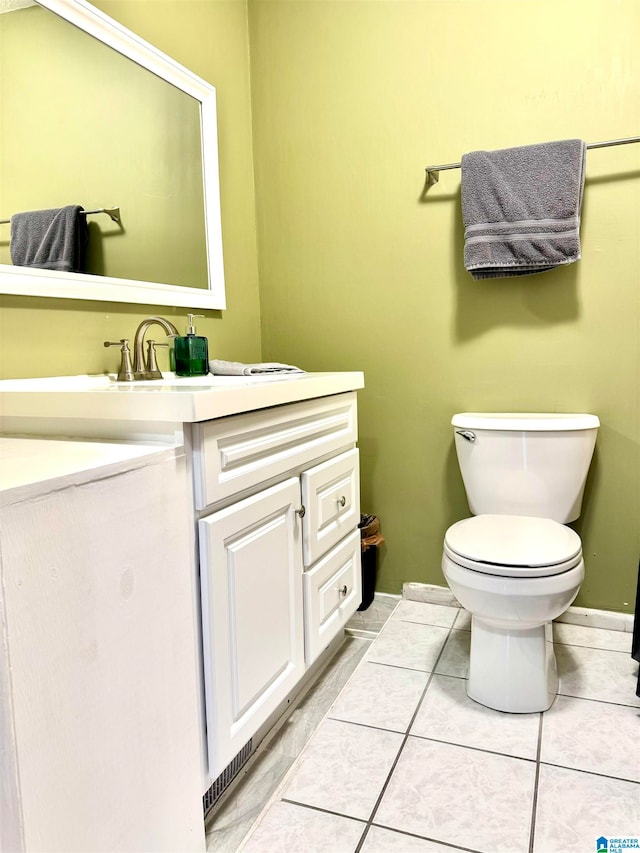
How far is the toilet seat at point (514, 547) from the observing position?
1.37 metres

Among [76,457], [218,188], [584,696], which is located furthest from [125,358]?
[584,696]

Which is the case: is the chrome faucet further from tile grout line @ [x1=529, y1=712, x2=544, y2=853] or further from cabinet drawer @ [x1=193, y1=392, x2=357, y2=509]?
tile grout line @ [x1=529, y1=712, x2=544, y2=853]

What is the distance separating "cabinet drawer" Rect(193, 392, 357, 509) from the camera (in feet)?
3.42

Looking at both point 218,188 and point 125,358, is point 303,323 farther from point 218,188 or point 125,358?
point 125,358

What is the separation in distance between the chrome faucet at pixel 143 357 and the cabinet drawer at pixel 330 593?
0.64 m

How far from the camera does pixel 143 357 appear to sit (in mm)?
1515

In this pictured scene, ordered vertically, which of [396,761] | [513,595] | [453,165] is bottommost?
[396,761]

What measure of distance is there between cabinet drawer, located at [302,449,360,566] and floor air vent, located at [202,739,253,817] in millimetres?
437

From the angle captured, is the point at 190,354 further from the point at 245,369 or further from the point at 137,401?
the point at 137,401

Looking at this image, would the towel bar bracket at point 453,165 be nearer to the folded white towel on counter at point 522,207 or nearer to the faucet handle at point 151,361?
the folded white towel on counter at point 522,207

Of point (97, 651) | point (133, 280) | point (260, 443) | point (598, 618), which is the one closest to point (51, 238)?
point (133, 280)

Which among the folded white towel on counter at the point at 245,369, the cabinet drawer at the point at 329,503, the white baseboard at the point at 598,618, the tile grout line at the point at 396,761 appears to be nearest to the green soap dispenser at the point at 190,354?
the folded white towel on counter at the point at 245,369

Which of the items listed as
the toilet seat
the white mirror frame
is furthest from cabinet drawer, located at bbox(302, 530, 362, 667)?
the white mirror frame

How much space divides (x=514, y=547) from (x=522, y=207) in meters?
0.98
